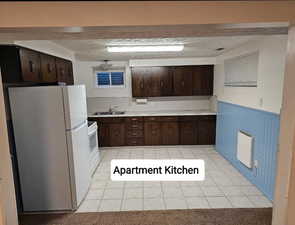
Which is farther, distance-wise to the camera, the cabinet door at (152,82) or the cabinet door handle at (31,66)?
the cabinet door at (152,82)

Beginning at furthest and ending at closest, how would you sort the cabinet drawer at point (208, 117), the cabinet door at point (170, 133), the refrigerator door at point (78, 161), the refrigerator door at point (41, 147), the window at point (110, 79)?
the window at point (110, 79), the cabinet door at point (170, 133), the cabinet drawer at point (208, 117), the refrigerator door at point (78, 161), the refrigerator door at point (41, 147)

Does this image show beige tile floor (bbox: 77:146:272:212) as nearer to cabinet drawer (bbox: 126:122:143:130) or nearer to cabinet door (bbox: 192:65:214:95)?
cabinet drawer (bbox: 126:122:143:130)

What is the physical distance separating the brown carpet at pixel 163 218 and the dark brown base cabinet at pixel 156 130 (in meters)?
2.50

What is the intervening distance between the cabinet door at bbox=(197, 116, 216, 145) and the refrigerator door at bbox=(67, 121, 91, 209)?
9.79 ft

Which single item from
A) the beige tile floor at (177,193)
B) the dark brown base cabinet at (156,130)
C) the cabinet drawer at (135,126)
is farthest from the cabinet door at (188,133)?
the beige tile floor at (177,193)

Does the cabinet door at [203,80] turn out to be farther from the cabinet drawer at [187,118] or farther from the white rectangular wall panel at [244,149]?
the white rectangular wall panel at [244,149]

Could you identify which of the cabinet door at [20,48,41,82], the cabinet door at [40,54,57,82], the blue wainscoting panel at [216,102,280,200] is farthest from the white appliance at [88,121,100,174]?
the blue wainscoting panel at [216,102,280,200]

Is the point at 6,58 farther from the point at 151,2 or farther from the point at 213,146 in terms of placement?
the point at 213,146

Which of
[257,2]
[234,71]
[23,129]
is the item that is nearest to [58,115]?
[23,129]

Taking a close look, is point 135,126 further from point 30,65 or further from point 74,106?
point 30,65

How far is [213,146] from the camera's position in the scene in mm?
4777

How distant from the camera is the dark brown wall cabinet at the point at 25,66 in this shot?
2045mm

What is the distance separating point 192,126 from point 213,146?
0.74 meters

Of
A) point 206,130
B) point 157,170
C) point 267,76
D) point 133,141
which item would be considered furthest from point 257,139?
point 133,141
